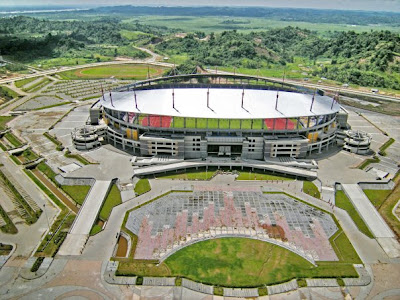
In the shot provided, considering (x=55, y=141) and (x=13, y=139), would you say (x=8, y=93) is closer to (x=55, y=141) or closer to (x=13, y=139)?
(x=13, y=139)

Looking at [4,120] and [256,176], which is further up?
[256,176]

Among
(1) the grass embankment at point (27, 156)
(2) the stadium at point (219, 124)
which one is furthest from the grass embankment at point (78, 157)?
(2) the stadium at point (219, 124)

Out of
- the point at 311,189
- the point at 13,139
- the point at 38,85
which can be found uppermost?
the point at 311,189

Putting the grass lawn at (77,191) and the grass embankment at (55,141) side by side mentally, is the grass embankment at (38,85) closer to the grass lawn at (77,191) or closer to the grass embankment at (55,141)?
the grass embankment at (55,141)

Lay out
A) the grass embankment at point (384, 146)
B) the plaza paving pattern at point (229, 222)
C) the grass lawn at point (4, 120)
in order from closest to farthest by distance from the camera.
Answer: the plaza paving pattern at point (229, 222), the grass embankment at point (384, 146), the grass lawn at point (4, 120)

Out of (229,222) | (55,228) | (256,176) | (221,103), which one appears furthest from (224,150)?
(55,228)

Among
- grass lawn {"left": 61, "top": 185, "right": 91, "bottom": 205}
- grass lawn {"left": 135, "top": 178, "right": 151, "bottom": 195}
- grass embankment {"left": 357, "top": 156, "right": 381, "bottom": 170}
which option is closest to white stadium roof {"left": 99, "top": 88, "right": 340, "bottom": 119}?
grass embankment {"left": 357, "top": 156, "right": 381, "bottom": 170}
